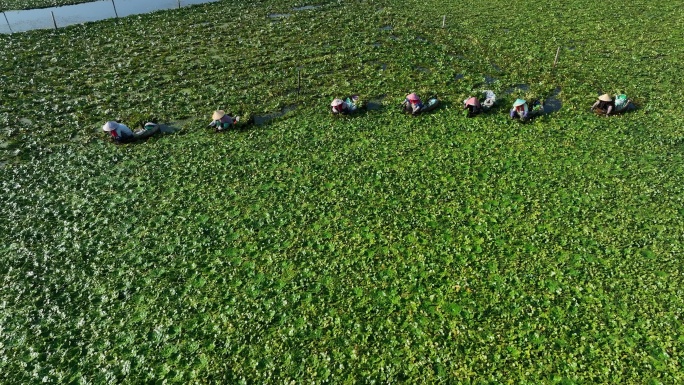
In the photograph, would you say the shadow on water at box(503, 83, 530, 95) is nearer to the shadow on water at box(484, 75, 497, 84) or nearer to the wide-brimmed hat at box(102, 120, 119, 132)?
the shadow on water at box(484, 75, 497, 84)

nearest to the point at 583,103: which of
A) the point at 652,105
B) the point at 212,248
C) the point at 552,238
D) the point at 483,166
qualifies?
the point at 652,105

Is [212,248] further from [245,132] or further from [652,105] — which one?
[652,105]

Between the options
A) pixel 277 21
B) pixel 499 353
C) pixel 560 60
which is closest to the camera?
pixel 499 353

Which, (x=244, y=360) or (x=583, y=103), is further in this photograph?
(x=583, y=103)

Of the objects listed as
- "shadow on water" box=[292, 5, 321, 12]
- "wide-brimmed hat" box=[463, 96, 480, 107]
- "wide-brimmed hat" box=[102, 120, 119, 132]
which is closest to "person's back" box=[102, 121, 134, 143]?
"wide-brimmed hat" box=[102, 120, 119, 132]

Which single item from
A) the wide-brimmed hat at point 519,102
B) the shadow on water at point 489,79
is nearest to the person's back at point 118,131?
the wide-brimmed hat at point 519,102

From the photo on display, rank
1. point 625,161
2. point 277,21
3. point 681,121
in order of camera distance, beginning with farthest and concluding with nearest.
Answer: point 277,21, point 681,121, point 625,161

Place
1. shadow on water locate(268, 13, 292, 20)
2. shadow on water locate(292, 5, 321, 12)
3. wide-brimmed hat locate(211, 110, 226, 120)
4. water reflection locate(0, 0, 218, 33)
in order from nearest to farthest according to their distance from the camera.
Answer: wide-brimmed hat locate(211, 110, 226, 120) < water reflection locate(0, 0, 218, 33) < shadow on water locate(268, 13, 292, 20) < shadow on water locate(292, 5, 321, 12)
